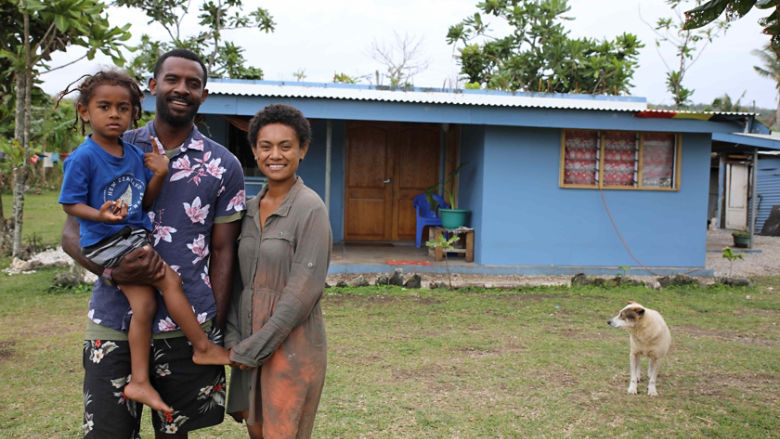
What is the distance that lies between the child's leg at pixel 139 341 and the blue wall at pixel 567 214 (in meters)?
8.03

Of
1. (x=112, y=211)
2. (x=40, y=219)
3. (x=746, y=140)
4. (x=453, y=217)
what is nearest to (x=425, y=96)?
(x=453, y=217)

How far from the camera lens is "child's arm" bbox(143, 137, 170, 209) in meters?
2.16

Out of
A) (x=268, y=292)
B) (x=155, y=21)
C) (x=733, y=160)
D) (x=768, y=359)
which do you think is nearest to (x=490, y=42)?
(x=733, y=160)

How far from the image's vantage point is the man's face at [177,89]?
7.39 ft

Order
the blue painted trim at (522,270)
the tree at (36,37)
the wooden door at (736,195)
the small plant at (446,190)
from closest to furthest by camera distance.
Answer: the tree at (36,37) → the blue painted trim at (522,270) → the small plant at (446,190) → the wooden door at (736,195)

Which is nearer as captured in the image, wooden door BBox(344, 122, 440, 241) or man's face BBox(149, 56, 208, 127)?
man's face BBox(149, 56, 208, 127)

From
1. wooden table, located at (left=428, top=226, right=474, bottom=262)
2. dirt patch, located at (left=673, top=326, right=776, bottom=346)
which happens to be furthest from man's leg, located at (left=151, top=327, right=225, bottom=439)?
wooden table, located at (left=428, top=226, right=474, bottom=262)

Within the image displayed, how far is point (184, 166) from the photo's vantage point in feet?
7.50

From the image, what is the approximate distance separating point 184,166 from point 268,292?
55cm

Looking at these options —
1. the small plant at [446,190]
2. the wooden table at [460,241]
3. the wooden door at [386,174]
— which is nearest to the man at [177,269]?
the wooden table at [460,241]

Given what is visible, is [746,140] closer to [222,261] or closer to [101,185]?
[222,261]

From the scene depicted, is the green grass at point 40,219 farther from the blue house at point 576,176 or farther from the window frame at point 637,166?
the window frame at point 637,166

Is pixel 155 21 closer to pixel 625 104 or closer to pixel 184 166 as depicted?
pixel 625 104

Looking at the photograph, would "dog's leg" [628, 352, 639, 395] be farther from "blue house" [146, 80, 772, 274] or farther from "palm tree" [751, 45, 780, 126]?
"palm tree" [751, 45, 780, 126]
